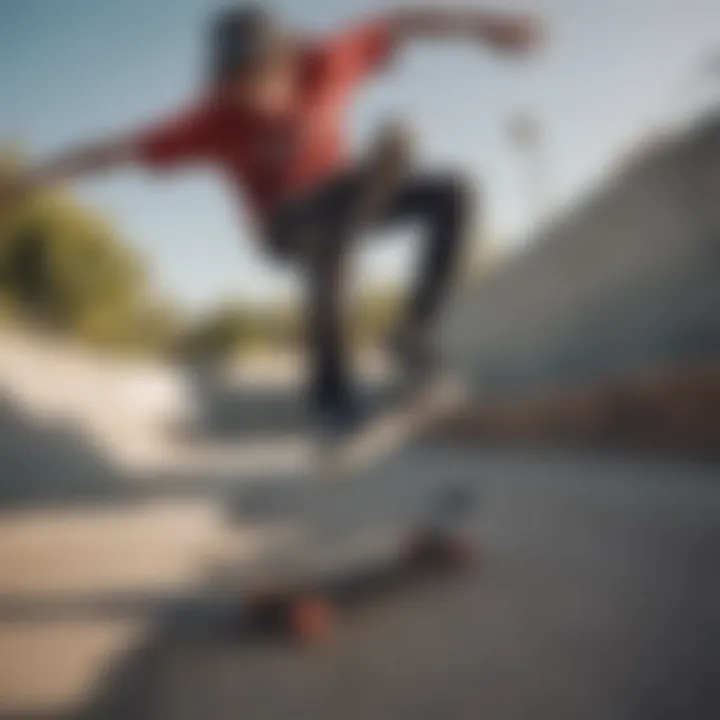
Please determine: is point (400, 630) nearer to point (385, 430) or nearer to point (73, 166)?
point (385, 430)

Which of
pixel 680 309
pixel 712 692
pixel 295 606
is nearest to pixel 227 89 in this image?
pixel 295 606

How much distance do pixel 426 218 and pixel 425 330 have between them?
240mm

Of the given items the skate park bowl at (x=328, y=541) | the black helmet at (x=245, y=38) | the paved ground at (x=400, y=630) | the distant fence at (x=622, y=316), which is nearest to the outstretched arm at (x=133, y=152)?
the black helmet at (x=245, y=38)

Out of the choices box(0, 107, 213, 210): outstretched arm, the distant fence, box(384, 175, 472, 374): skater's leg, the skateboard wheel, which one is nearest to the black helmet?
box(0, 107, 213, 210): outstretched arm

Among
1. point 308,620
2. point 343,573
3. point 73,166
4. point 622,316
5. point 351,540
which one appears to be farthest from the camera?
point 622,316

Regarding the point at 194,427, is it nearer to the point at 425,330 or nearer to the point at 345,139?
the point at 425,330

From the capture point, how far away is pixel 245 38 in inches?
43.3

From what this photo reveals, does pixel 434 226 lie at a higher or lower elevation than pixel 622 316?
higher

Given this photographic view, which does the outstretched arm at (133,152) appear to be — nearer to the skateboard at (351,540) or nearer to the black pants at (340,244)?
the black pants at (340,244)

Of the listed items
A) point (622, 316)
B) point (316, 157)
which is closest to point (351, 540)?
point (316, 157)

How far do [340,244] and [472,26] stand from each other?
54 centimetres

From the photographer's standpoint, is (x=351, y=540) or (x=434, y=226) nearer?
(x=434, y=226)

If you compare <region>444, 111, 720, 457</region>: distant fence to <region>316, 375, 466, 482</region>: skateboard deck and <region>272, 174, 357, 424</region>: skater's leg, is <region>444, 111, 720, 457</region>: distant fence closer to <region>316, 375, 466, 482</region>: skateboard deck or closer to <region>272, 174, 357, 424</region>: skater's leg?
<region>316, 375, 466, 482</region>: skateboard deck

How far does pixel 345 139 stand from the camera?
53.1 inches
